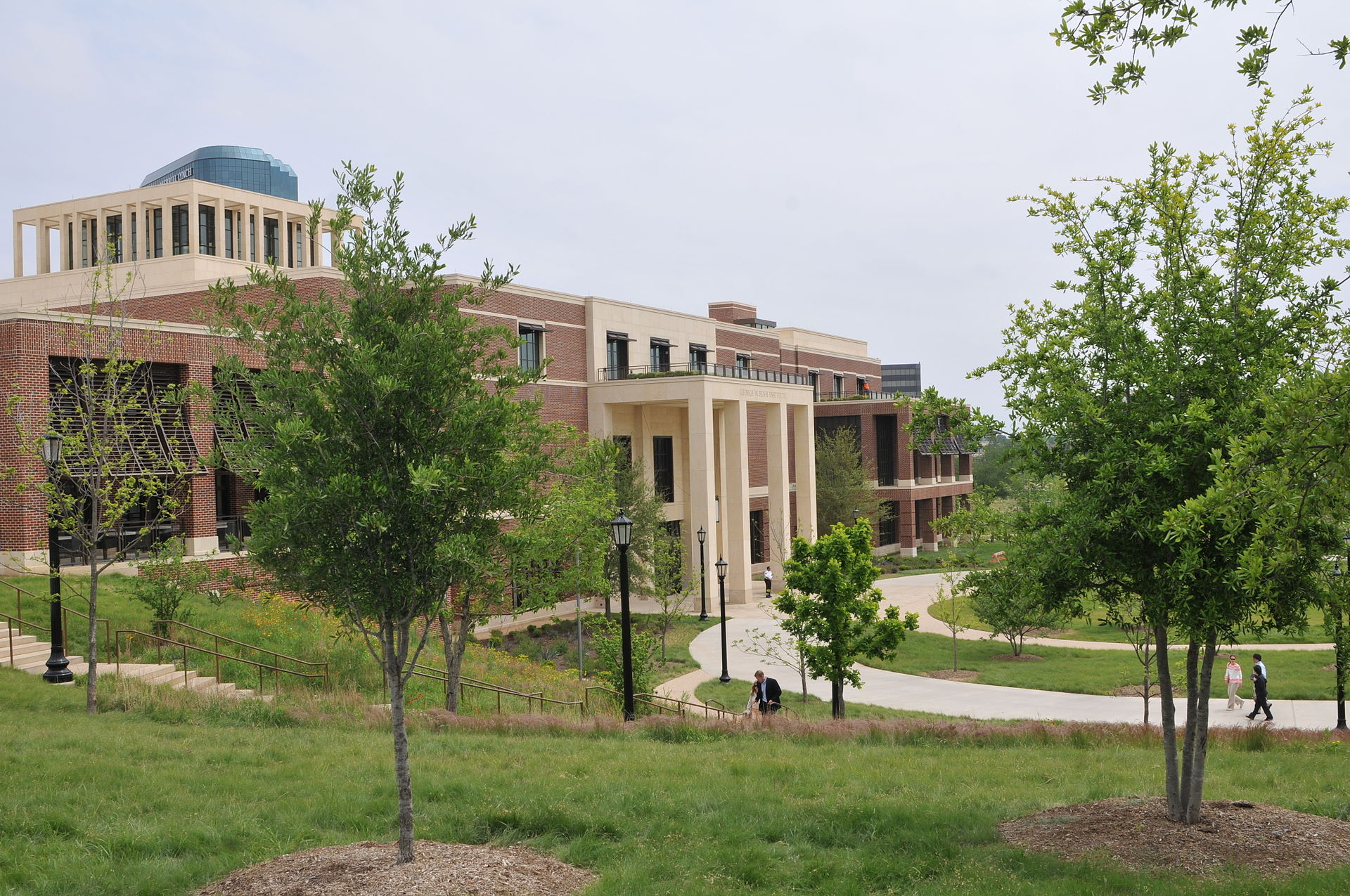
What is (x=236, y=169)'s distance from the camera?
89.6 metres

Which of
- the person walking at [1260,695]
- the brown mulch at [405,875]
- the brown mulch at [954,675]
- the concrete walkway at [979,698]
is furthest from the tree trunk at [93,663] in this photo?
the person walking at [1260,695]

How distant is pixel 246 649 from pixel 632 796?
1410 cm

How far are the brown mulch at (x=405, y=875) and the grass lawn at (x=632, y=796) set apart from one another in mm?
338

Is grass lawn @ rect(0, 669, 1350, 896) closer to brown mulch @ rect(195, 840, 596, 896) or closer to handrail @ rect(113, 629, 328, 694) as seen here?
brown mulch @ rect(195, 840, 596, 896)

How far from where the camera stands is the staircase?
1830 centimetres

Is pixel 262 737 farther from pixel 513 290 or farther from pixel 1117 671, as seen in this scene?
pixel 513 290

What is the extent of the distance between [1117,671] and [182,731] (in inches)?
933

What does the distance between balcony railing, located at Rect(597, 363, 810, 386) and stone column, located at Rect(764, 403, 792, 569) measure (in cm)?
160

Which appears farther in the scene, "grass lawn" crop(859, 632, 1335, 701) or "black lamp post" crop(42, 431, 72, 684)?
"grass lawn" crop(859, 632, 1335, 701)

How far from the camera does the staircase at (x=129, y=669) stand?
1830 cm

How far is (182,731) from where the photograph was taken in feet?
47.1

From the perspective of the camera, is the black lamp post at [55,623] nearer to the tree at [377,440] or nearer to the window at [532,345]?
the tree at [377,440]

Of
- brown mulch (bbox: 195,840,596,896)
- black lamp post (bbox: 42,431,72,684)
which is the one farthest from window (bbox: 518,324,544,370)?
brown mulch (bbox: 195,840,596,896)

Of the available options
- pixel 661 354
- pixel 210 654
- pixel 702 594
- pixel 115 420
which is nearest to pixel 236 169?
pixel 661 354
